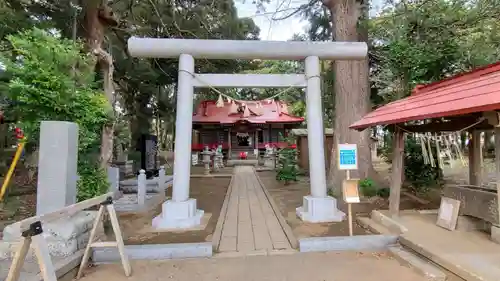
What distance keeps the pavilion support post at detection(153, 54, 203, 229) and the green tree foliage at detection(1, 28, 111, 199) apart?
1249 mm

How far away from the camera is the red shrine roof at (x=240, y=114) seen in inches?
878

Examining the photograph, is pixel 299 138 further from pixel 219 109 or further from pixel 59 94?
pixel 59 94

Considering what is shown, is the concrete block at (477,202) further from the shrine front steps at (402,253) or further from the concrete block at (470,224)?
the shrine front steps at (402,253)

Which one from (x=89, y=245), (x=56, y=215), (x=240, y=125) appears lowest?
(x=89, y=245)

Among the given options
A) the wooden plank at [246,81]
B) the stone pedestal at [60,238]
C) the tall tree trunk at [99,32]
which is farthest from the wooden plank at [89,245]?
the tall tree trunk at [99,32]

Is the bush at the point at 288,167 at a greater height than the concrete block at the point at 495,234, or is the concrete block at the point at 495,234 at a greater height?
the bush at the point at 288,167

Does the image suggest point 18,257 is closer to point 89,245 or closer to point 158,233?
point 89,245

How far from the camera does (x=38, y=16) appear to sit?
889 cm

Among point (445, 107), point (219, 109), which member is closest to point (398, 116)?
point (445, 107)

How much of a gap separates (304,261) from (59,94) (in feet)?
14.4

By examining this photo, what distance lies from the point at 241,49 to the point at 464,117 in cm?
448

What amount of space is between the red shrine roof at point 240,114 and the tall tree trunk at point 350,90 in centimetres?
1334

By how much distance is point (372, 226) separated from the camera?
5.49 m

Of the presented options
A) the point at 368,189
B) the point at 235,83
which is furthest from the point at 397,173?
the point at 235,83
